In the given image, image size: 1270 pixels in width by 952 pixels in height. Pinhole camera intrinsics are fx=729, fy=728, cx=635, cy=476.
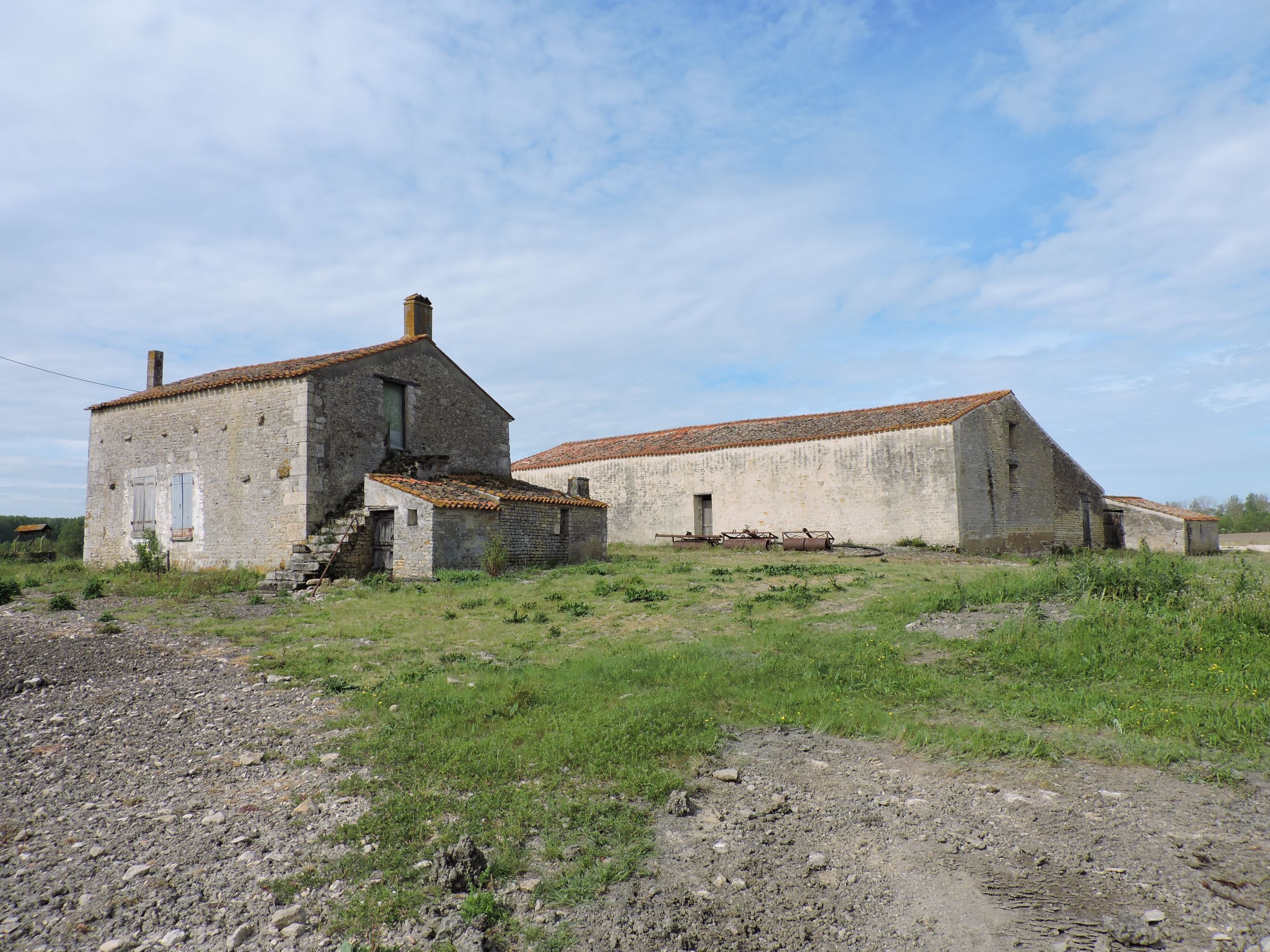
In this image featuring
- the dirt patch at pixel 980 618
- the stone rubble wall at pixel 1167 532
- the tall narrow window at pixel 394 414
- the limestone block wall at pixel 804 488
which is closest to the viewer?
the dirt patch at pixel 980 618

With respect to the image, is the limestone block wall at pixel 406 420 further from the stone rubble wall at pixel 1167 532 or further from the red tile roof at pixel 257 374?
the stone rubble wall at pixel 1167 532

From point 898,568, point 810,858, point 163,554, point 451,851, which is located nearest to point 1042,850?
point 810,858

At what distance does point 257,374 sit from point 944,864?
21081 mm

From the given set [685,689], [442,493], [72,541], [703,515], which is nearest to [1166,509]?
[703,515]

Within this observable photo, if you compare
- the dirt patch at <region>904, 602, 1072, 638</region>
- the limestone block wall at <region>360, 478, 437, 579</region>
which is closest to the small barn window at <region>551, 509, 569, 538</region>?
the limestone block wall at <region>360, 478, 437, 579</region>

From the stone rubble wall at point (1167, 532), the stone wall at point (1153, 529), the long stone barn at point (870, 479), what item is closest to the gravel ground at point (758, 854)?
the long stone barn at point (870, 479)

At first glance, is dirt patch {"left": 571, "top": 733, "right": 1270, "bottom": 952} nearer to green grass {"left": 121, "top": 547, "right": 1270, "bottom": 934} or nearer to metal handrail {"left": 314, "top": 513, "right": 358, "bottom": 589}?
green grass {"left": 121, "top": 547, "right": 1270, "bottom": 934}

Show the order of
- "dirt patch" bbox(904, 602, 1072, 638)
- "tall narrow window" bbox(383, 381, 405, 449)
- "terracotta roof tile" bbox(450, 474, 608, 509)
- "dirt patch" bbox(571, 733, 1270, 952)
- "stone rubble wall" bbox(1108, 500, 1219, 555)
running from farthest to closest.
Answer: "stone rubble wall" bbox(1108, 500, 1219, 555) < "tall narrow window" bbox(383, 381, 405, 449) < "terracotta roof tile" bbox(450, 474, 608, 509) < "dirt patch" bbox(904, 602, 1072, 638) < "dirt patch" bbox(571, 733, 1270, 952)

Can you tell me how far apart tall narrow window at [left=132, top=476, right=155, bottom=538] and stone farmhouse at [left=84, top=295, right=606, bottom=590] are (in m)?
0.05

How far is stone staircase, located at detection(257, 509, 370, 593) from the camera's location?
653 inches

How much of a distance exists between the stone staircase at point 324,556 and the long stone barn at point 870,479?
1454cm

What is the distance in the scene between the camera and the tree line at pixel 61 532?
30438 millimetres

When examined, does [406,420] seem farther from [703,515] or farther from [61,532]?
[61,532]

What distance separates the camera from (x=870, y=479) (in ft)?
82.7
